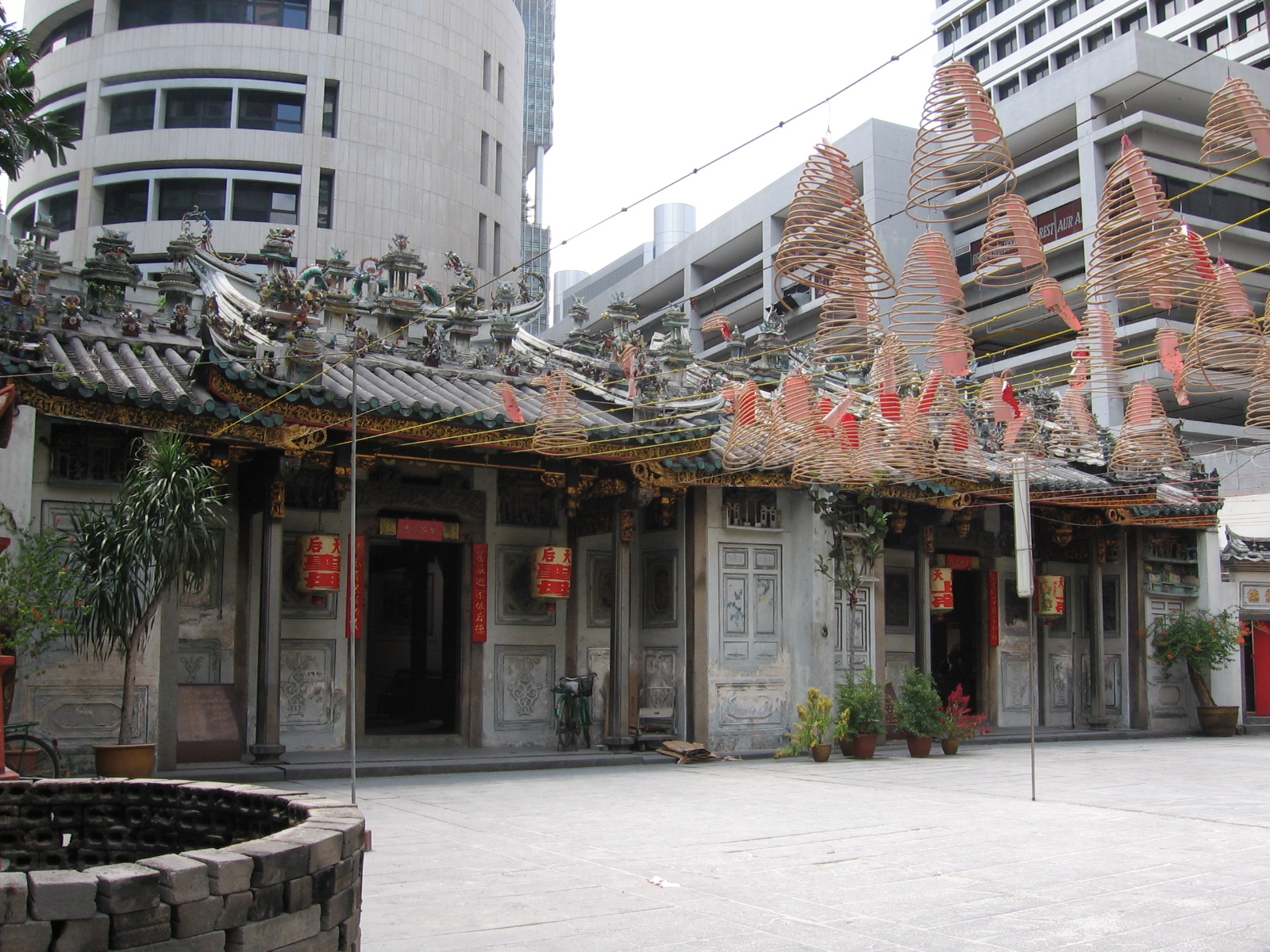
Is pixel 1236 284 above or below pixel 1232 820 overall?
above

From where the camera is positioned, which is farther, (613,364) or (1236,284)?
(613,364)

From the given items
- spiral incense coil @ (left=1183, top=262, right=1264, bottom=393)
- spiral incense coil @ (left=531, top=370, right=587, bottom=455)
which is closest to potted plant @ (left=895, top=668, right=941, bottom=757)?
spiral incense coil @ (left=531, top=370, right=587, bottom=455)

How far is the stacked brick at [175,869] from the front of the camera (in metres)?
3.36

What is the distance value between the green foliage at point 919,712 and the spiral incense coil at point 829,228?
312 inches

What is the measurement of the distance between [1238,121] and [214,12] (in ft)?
116

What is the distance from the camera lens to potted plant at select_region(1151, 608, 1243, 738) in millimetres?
19906

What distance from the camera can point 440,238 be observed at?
37531 mm

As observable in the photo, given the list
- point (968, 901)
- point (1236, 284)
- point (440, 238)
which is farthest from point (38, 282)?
point (440, 238)

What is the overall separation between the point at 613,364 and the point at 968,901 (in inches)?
405

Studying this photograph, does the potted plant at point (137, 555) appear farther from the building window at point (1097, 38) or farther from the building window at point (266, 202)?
the building window at point (1097, 38)

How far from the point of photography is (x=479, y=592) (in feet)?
48.9

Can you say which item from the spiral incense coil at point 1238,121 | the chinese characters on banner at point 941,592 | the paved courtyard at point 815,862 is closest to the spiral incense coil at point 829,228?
the spiral incense coil at point 1238,121

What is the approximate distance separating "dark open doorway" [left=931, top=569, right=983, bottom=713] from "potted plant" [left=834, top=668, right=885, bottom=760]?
5188 mm

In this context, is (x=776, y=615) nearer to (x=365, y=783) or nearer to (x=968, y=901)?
(x=365, y=783)
